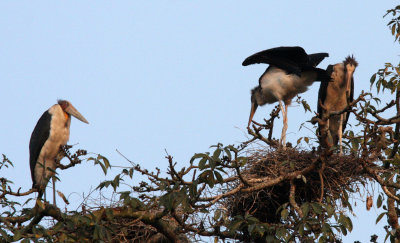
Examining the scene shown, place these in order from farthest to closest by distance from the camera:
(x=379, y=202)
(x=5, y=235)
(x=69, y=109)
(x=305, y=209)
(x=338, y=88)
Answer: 1. (x=69, y=109)
2. (x=338, y=88)
3. (x=379, y=202)
4. (x=305, y=209)
5. (x=5, y=235)

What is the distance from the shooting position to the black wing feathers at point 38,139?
7.26 meters

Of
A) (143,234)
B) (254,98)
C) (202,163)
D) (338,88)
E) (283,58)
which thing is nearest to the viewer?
(202,163)

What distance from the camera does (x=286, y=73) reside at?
7.04m

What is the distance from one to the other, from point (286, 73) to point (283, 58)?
0.73ft

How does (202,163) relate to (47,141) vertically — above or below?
below

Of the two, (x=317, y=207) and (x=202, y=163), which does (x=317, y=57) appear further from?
(x=202, y=163)

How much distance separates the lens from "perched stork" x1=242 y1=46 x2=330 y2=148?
672cm

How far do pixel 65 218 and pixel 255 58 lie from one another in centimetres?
355

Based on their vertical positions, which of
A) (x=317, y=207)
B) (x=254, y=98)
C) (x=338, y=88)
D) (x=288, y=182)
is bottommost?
(x=317, y=207)

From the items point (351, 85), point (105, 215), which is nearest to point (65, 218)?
point (105, 215)

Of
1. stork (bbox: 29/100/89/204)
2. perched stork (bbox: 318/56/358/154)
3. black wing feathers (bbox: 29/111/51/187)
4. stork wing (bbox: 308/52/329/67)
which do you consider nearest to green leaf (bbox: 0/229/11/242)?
stork (bbox: 29/100/89/204)

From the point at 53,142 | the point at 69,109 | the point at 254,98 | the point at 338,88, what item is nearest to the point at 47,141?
the point at 53,142

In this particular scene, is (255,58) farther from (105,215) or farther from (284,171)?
(105,215)

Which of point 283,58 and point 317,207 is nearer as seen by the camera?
point 317,207
